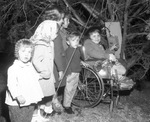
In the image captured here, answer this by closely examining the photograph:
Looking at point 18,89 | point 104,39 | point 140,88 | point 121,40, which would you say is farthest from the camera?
point 140,88

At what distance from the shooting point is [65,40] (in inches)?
135

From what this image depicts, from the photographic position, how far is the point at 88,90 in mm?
3906

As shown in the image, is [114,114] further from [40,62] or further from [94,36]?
[40,62]

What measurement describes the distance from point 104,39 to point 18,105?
8.57ft

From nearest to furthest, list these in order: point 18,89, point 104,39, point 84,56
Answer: point 18,89, point 84,56, point 104,39

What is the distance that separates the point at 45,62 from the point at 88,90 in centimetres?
143

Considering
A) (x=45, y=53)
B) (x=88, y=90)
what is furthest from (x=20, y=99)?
(x=88, y=90)

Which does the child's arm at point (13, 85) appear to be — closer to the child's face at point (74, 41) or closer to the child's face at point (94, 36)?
the child's face at point (74, 41)

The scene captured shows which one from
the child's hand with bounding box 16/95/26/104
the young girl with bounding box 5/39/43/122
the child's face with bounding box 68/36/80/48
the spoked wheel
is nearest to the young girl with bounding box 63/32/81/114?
the child's face with bounding box 68/36/80/48

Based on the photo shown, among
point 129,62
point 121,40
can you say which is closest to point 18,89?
point 121,40

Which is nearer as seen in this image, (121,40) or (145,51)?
(121,40)

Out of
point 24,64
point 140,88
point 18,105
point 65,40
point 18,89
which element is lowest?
point 140,88

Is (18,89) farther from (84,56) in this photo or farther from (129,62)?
(129,62)

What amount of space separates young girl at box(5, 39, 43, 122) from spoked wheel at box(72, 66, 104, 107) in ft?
4.28
